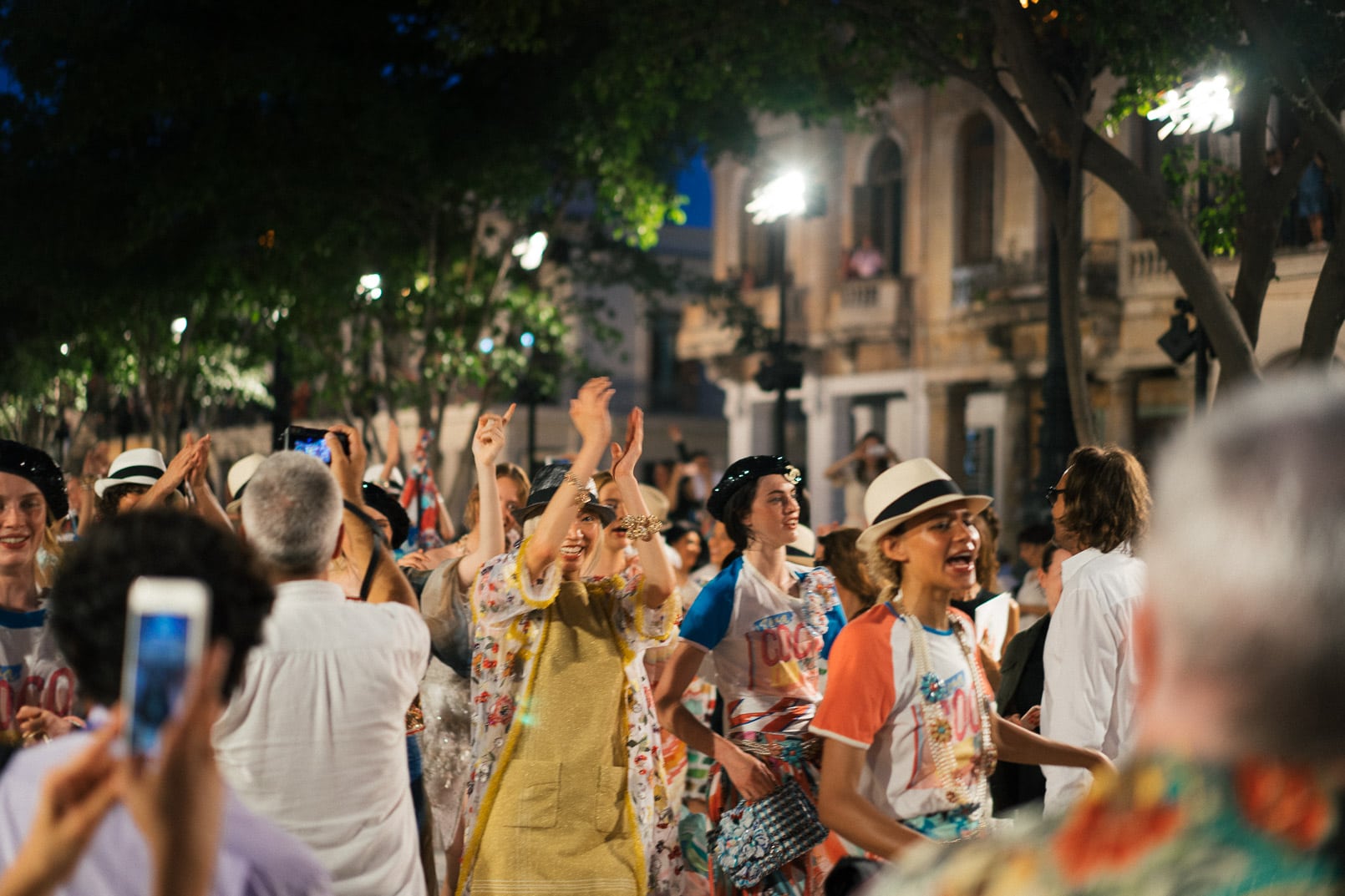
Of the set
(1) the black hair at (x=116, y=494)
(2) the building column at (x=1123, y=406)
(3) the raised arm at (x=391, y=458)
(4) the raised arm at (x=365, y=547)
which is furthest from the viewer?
(2) the building column at (x=1123, y=406)

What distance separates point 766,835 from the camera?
16.2 feet

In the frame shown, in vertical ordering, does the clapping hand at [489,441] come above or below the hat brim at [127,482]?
above

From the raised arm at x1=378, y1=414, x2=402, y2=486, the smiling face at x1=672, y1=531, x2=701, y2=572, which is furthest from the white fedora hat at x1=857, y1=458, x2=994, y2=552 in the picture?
the smiling face at x1=672, y1=531, x2=701, y2=572

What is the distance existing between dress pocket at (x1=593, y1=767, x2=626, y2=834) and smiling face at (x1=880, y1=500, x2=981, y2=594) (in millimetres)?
1465

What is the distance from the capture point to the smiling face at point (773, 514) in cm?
568

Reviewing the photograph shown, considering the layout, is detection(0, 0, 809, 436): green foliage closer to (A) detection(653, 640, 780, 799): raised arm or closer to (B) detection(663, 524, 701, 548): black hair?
(B) detection(663, 524, 701, 548): black hair

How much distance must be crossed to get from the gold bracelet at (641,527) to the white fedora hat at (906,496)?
1108 millimetres

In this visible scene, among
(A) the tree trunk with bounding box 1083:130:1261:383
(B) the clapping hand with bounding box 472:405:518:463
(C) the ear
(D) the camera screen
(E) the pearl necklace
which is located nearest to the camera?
(C) the ear

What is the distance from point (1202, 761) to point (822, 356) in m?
30.0

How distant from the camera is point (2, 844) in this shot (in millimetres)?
2166

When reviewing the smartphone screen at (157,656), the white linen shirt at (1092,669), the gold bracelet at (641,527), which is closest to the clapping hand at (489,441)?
the gold bracelet at (641,527)

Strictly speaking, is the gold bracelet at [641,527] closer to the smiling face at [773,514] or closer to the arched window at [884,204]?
the smiling face at [773,514]

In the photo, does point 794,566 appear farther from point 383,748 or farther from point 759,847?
point 383,748

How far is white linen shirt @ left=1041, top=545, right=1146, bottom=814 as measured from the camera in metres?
4.53
